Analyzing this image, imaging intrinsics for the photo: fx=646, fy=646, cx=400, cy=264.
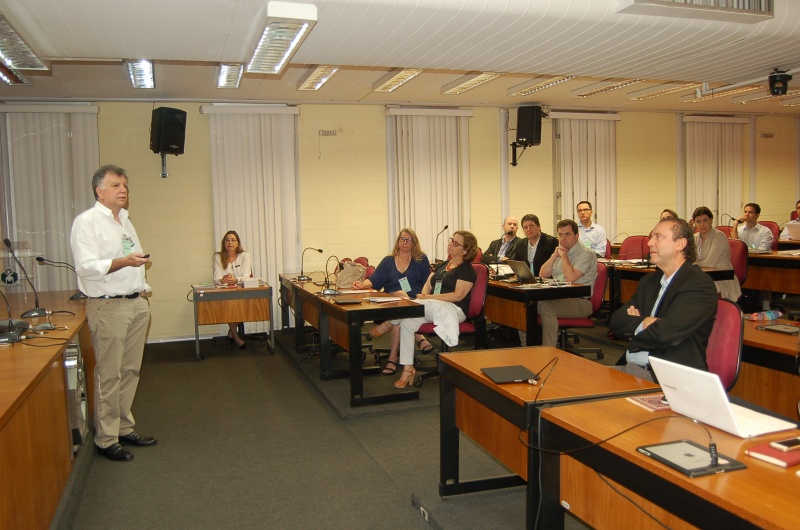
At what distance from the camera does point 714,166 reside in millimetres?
10438

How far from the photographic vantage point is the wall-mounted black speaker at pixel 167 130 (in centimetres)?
728

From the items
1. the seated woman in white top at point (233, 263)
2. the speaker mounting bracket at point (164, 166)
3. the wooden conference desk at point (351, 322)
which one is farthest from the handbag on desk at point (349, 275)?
the speaker mounting bracket at point (164, 166)

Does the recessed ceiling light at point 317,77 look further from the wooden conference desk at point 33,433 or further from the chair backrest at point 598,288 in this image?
the wooden conference desk at point 33,433

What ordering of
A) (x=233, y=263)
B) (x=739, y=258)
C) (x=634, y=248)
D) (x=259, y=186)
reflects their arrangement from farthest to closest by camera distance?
1. (x=634, y=248)
2. (x=259, y=186)
3. (x=233, y=263)
4. (x=739, y=258)

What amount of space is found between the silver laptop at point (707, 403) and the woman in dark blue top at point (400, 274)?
3.80 meters

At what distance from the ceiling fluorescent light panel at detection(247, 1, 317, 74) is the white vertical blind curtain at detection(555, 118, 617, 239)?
564 cm

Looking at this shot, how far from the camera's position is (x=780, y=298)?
8672mm

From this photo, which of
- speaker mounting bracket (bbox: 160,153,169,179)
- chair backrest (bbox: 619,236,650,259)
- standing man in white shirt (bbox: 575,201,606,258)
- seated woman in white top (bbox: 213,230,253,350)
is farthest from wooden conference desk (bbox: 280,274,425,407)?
chair backrest (bbox: 619,236,650,259)

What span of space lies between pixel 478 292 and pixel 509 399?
10.0ft

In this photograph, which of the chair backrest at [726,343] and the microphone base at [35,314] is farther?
the microphone base at [35,314]

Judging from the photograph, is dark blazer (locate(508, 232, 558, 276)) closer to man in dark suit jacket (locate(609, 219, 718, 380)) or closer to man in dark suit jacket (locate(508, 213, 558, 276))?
man in dark suit jacket (locate(508, 213, 558, 276))

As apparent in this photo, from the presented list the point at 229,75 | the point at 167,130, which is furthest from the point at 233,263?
the point at 229,75

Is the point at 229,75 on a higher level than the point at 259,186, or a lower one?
higher

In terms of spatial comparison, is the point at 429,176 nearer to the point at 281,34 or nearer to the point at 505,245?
the point at 505,245
